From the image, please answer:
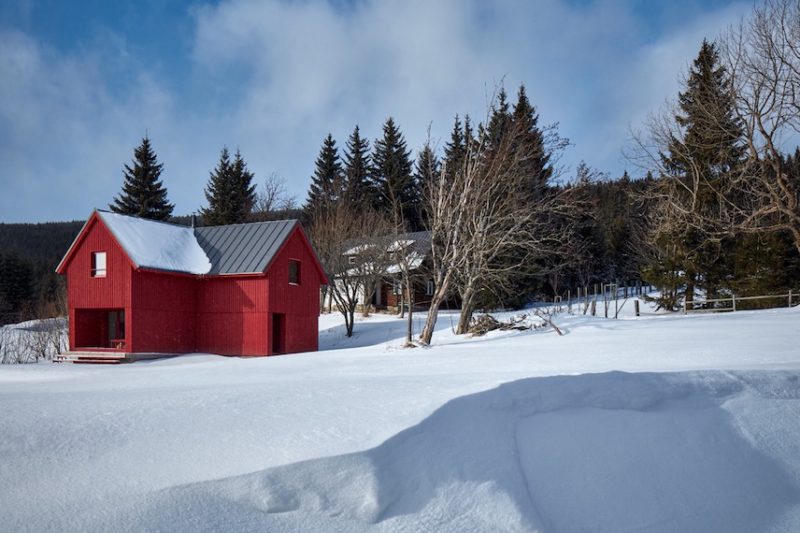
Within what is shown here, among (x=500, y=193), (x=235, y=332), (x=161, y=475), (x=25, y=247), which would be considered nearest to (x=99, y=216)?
(x=235, y=332)

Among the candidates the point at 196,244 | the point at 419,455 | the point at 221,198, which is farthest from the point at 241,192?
the point at 419,455

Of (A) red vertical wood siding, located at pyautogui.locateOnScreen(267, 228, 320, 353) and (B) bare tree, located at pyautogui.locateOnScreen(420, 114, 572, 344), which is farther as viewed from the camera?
(A) red vertical wood siding, located at pyautogui.locateOnScreen(267, 228, 320, 353)

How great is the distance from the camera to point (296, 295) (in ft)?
94.6

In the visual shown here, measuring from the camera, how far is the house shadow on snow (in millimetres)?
5340

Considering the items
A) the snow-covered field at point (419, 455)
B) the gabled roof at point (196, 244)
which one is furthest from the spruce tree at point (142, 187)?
the snow-covered field at point (419, 455)

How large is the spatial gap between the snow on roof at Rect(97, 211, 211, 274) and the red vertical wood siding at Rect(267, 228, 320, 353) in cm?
327

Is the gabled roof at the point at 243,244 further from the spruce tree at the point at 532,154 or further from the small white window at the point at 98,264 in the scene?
the spruce tree at the point at 532,154

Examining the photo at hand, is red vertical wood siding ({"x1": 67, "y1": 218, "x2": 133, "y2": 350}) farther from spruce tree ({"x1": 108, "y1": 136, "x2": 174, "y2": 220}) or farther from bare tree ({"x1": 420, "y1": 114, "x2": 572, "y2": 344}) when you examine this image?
spruce tree ({"x1": 108, "y1": 136, "x2": 174, "y2": 220})

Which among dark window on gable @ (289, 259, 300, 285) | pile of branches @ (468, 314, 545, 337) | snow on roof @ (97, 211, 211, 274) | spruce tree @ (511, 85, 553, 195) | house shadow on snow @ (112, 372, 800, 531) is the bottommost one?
house shadow on snow @ (112, 372, 800, 531)

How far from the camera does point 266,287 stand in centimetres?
2666

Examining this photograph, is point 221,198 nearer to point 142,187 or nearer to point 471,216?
point 142,187

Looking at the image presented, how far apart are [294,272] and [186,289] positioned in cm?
509

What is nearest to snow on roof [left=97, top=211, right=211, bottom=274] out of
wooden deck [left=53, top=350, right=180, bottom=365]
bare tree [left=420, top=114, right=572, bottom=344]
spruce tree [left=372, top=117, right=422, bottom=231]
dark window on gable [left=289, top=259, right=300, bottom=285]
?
wooden deck [left=53, top=350, right=180, bottom=365]

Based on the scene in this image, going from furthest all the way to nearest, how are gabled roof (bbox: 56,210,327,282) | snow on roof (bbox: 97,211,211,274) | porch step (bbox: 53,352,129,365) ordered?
gabled roof (bbox: 56,210,327,282) → snow on roof (bbox: 97,211,211,274) → porch step (bbox: 53,352,129,365)
